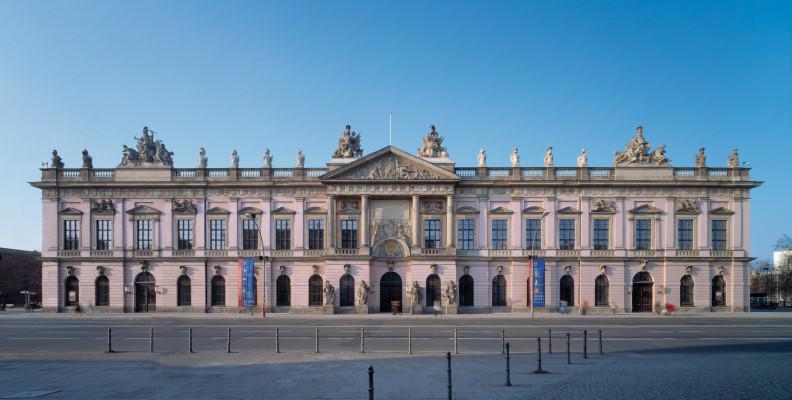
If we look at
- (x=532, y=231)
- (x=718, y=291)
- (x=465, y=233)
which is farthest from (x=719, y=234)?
(x=465, y=233)

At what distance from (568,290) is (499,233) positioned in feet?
27.4

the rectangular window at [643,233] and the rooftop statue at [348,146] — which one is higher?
the rooftop statue at [348,146]

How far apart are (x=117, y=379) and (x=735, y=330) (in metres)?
33.7

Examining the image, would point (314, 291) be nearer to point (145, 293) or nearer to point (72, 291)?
point (145, 293)

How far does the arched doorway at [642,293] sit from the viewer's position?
45.1 meters

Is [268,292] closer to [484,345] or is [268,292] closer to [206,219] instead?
[206,219]

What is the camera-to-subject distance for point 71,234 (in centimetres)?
4591

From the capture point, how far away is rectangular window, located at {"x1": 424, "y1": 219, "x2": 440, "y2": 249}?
45.2 metres

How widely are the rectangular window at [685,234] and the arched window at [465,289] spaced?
66.0 feet

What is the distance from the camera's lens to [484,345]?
74.8 feet

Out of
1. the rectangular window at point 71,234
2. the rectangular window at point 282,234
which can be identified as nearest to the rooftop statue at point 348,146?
the rectangular window at point 282,234

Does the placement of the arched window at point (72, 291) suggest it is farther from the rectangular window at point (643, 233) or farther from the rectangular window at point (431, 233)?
the rectangular window at point (643, 233)

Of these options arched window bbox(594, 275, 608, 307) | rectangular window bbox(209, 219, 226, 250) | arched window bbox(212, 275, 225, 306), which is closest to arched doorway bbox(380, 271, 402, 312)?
arched window bbox(212, 275, 225, 306)

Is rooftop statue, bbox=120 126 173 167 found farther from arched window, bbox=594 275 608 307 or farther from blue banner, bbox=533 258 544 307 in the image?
arched window, bbox=594 275 608 307
